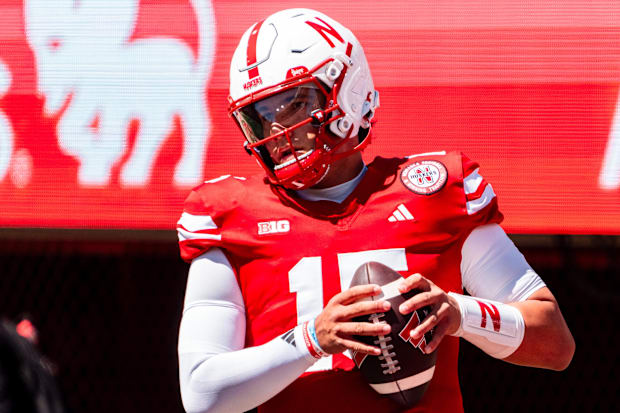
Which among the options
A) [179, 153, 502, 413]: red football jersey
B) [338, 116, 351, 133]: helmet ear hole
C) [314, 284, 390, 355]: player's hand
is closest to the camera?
[314, 284, 390, 355]: player's hand

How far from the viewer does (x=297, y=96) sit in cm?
156

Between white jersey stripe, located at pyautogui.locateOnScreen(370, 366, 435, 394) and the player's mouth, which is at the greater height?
the player's mouth

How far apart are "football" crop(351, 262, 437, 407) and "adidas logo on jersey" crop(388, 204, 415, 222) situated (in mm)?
134

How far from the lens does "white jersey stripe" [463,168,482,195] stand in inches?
59.7

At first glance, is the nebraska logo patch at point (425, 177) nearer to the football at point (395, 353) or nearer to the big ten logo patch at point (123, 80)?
the football at point (395, 353)

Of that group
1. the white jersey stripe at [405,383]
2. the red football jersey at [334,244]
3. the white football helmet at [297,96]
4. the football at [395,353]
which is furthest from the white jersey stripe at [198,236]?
the white jersey stripe at [405,383]

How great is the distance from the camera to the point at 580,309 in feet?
11.1

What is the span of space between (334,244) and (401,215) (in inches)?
5.2

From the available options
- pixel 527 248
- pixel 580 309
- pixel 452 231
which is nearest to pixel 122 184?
pixel 452 231

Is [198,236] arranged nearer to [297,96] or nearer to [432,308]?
[297,96]

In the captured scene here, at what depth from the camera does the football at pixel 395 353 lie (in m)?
1.30

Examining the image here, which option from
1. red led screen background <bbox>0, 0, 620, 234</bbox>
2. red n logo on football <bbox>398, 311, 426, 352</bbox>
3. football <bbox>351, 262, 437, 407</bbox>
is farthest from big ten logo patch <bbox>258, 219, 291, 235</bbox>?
red led screen background <bbox>0, 0, 620, 234</bbox>

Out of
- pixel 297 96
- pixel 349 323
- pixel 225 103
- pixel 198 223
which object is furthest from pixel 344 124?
pixel 225 103

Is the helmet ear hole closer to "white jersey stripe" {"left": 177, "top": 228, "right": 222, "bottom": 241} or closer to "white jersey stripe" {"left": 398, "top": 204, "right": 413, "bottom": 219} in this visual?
"white jersey stripe" {"left": 398, "top": 204, "right": 413, "bottom": 219}
